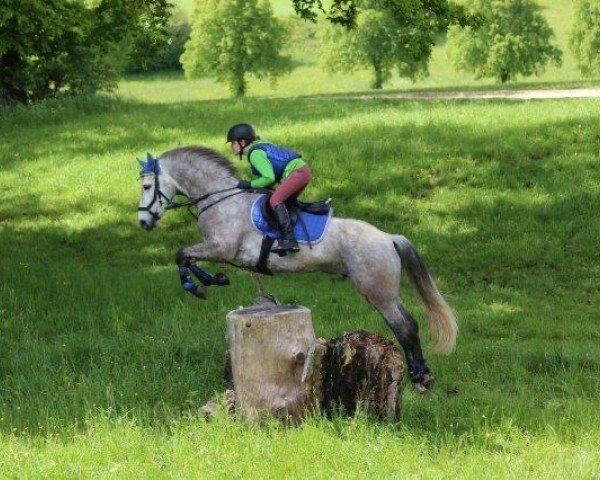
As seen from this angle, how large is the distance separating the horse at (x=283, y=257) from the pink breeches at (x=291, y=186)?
513 millimetres

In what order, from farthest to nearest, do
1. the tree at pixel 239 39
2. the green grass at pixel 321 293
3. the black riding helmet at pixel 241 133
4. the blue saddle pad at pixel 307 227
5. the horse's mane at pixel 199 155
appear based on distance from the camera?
the tree at pixel 239 39
the horse's mane at pixel 199 155
the blue saddle pad at pixel 307 227
the black riding helmet at pixel 241 133
the green grass at pixel 321 293

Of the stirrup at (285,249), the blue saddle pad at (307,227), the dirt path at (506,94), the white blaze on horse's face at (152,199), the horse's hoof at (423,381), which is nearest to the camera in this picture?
the stirrup at (285,249)

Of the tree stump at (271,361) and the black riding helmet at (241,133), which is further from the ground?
the black riding helmet at (241,133)

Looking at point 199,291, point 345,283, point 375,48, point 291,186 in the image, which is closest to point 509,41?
point 375,48

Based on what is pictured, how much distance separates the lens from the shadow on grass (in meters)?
10.4

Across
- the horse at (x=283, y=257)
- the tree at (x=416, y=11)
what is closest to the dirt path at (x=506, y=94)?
the tree at (x=416, y=11)

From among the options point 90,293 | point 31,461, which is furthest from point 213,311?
point 31,461

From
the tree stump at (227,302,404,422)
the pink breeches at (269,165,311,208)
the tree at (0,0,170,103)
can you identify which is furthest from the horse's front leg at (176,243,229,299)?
the tree at (0,0,170,103)

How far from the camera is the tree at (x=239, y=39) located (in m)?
59.3

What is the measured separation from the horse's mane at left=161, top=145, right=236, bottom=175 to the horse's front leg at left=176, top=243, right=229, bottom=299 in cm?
97

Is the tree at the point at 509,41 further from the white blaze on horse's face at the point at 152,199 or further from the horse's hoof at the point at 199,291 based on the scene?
the horse's hoof at the point at 199,291

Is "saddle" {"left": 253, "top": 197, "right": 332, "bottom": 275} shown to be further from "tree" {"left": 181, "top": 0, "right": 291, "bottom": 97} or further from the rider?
"tree" {"left": 181, "top": 0, "right": 291, "bottom": 97}

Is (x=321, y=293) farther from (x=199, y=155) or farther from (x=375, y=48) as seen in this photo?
(x=375, y=48)

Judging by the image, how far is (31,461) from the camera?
793 centimetres
